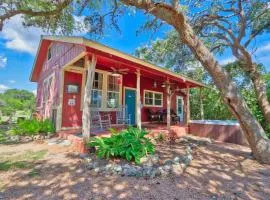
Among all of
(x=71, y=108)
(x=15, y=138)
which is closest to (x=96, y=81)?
(x=71, y=108)

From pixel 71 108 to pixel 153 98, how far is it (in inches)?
221

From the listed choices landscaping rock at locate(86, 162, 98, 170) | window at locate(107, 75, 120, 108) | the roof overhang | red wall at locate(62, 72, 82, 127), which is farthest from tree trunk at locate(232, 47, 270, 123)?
red wall at locate(62, 72, 82, 127)

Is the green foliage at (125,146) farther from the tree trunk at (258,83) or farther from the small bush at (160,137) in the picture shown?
the tree trunk at (258,83)

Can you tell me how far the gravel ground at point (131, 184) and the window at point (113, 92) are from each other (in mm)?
4492

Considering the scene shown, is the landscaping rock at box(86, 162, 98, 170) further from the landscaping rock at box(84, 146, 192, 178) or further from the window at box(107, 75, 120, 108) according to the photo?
the window at box(107, 75, 120, 108)

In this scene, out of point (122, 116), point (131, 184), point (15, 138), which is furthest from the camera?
point (122, 116)

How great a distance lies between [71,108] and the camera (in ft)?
25.4

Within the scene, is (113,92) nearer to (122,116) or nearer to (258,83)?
(122,116)

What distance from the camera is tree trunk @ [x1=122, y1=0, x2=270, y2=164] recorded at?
16.1ft

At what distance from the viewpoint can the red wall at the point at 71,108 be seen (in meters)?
7.55

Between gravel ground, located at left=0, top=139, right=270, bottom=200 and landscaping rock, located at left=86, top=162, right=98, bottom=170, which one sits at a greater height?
landscaping rock, located at left=86, top=162, right=98, bottom=170

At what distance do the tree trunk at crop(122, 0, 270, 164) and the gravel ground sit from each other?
0.64m

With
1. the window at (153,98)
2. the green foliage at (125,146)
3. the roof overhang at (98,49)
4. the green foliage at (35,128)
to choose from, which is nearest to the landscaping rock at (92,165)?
the green foliage at (125,146)

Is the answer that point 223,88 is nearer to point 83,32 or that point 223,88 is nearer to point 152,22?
point 152,22
